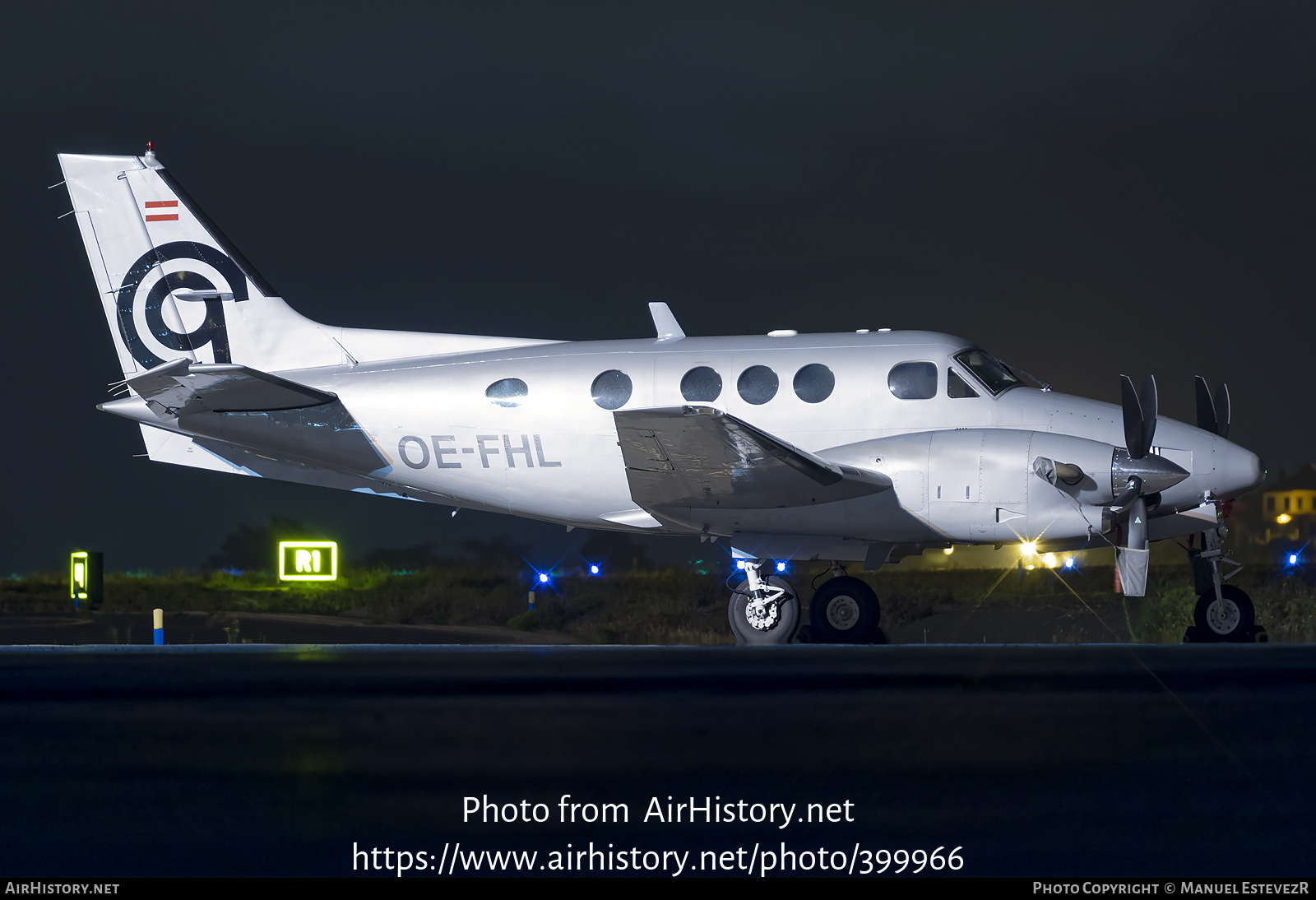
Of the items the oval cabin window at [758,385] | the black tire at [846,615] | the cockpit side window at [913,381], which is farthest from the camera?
the oval cabin window at [758,385]

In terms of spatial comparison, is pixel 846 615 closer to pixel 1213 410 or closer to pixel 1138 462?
pixel 1138 462

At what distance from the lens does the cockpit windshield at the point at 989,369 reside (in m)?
15.1

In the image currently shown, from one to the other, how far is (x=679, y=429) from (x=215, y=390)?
6.53 meters

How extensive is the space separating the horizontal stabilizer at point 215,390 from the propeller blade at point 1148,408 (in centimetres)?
1028

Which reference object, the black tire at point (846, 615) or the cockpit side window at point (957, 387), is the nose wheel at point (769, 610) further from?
the cockpit side window at point (957, 387)

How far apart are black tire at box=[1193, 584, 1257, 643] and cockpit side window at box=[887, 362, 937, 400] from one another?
4095mm

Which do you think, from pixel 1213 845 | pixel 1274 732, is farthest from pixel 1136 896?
pixel 1274 732

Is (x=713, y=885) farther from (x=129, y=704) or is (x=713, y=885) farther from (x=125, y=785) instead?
(x=129, y=704)

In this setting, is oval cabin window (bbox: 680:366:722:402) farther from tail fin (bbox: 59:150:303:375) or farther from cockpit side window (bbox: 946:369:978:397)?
tail fin (bbox: 59:150:303:375)

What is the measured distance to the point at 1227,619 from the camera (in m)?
14.5

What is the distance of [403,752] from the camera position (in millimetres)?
6379

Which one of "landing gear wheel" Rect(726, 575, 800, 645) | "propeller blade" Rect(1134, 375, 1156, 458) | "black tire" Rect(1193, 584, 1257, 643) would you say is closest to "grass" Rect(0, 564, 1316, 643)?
"landing gear wheel" Rect(726, 575, 800, 645)

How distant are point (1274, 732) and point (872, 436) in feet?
27.8

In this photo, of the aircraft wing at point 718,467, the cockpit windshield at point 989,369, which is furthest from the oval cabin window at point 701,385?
the cockpit windshield at point 989,369
